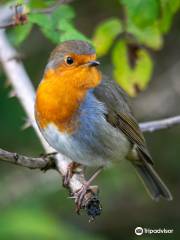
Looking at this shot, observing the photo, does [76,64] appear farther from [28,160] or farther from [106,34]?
[28,160]

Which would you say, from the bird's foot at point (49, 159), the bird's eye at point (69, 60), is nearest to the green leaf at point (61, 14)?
the bird's eye at point (69, 60)

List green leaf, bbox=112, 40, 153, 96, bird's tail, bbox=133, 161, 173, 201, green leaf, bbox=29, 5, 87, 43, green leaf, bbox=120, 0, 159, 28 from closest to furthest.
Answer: green leaf, bbox=29, 5, 87, 43 < green leaf, bbox=120, 0, 159, 28 < green leaf, bbox=112, 40, 153, 96 < bird's tail, bbox=133, 161, 173, 201

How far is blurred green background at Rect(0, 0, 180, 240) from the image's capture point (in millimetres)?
6090

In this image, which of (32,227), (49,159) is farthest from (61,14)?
(32,227)

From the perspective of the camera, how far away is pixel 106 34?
4523 mm

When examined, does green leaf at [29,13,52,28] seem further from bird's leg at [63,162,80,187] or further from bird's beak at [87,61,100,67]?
bird's leg at [63,162,80,187]

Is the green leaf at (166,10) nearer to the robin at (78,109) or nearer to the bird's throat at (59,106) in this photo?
the robin at (78,109)

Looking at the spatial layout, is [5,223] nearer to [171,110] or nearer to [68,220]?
[68,220]

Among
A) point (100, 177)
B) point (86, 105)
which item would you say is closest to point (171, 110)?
point (100, 177)

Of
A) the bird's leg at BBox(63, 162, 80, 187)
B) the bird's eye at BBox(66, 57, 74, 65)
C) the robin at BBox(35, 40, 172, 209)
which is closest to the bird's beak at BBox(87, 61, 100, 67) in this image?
the robin at BBox(35, 40, 172, 209)

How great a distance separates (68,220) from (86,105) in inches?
90.6

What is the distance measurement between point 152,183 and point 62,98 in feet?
4.53

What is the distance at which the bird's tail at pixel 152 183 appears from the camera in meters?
5.18

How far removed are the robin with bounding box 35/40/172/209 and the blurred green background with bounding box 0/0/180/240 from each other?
4.25 ft
